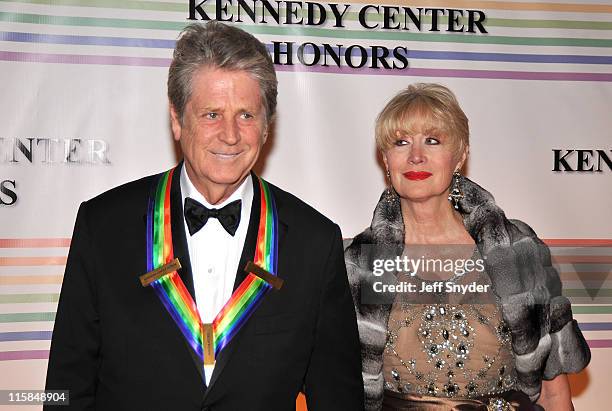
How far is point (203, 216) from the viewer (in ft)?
6.72

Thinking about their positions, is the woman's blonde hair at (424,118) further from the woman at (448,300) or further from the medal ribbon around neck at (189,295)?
the medal ribbon around neck at (189,295)

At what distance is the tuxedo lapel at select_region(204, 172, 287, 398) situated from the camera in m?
1.92

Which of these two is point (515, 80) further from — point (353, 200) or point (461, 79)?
point (353, 200)

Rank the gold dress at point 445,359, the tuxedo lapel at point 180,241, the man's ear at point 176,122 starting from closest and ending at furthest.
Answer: the tuxedo lapel at point 180,241, the man's ear at point 176,122, the gold dress at point 445,359

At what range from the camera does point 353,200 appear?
3.41 metres

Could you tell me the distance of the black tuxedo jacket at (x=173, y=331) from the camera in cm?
192

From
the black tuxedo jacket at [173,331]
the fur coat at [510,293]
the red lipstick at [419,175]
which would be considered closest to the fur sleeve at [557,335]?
the fur coat at [510,293]

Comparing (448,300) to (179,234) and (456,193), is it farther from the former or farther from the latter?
(179,234)

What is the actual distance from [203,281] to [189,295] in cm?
7

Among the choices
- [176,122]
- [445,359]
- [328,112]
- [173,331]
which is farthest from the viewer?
[328,112]

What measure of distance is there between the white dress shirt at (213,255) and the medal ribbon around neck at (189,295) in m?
0.04

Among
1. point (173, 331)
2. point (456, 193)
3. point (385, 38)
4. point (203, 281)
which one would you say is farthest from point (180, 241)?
point (385, 38)

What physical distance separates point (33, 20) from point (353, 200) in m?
1.60

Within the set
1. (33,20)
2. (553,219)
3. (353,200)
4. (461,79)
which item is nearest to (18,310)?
(33,20)
